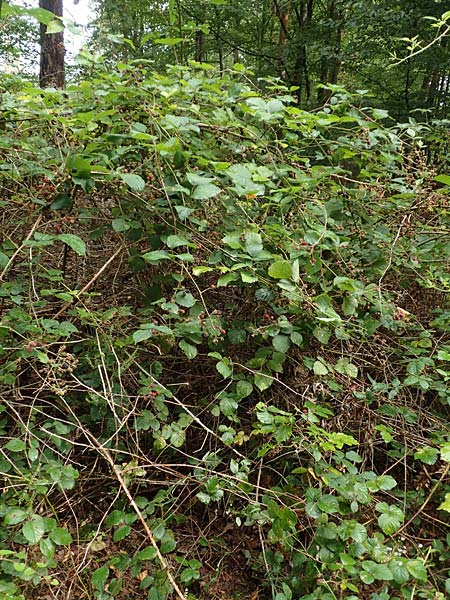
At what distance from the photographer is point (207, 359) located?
1974 millimetres

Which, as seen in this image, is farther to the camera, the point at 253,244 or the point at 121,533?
the point at 253,244

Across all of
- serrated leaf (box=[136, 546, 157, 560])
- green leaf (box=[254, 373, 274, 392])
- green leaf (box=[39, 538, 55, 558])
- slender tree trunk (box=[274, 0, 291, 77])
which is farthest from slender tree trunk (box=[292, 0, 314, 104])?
green leaf (box=[39, 538, 55, 558])

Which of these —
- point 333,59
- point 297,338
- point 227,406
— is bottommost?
point 227,406

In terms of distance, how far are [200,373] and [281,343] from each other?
0.43 m

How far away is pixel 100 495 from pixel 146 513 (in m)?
0.28

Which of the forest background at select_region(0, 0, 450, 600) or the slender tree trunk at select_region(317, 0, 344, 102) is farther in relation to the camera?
the slender tree trunk at select_region(317, 0, 344, 102)

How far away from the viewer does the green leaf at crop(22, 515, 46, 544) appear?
1290 mm

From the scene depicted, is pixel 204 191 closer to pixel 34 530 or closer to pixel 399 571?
pixel 34 530

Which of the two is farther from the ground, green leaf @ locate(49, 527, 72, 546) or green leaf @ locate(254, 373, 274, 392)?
green leaf @ locate(254, 373, 274, 392)

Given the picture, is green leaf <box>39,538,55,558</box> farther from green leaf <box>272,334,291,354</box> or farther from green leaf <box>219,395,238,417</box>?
green leaf <box>272,334,291,354</box>

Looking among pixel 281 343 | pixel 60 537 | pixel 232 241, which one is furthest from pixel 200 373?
pixel 60 537

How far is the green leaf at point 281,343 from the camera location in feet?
5.76

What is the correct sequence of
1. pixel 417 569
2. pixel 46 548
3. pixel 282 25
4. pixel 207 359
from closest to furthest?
pixel 46 548 < pixel 417 569 < pixel 207 359 < pixel 282 25

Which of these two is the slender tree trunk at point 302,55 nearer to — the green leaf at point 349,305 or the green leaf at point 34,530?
the green leaf at point 349,305
